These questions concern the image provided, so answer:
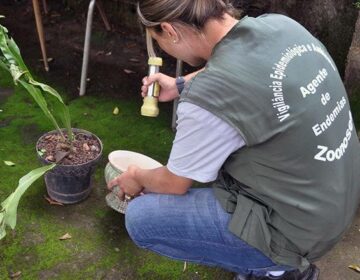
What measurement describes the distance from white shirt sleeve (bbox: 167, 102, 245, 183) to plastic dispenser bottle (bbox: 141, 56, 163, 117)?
436mm

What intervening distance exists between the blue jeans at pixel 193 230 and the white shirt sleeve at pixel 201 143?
15 cm

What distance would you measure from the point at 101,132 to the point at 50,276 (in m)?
0.95

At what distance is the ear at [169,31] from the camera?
1398 millimetres

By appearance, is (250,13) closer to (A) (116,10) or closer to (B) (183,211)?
(A) (116,10)

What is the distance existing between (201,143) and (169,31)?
328 millimetres

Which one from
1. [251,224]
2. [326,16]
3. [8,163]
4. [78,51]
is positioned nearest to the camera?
[251,224]

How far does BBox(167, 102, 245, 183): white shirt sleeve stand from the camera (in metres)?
1.32

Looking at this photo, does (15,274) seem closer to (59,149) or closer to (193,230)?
(59,149)

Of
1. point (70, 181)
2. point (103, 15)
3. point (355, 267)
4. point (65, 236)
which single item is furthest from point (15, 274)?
point (103, 15)

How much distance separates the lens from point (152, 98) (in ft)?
6.15

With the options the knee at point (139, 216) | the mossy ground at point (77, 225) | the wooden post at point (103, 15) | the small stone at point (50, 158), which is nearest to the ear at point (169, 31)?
the knee at point (139, 216)

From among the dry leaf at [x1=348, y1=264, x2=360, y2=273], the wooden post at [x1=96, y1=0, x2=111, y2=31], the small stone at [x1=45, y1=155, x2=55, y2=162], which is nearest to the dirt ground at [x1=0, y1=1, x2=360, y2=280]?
the wooden post at [x1=96, y1=0, x2=111, y2=31]

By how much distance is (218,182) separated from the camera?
5.18 feet

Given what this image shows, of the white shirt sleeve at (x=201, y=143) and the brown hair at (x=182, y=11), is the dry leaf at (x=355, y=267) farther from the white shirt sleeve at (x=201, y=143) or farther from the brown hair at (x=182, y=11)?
the brown hair at (x=182, y=11)
